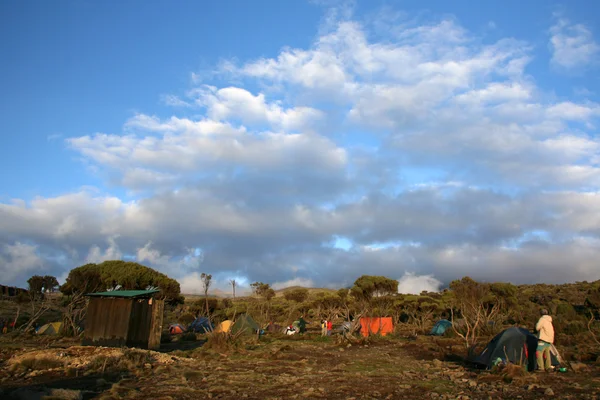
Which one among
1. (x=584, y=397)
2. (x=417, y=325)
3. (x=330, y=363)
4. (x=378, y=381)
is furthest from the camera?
(x=417, y=325)

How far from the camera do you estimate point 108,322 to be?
22234 millimetres

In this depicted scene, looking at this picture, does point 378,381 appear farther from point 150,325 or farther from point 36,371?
point 150,325

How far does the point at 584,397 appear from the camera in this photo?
952 cm

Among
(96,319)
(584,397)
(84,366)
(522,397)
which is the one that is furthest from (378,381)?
(96,319)

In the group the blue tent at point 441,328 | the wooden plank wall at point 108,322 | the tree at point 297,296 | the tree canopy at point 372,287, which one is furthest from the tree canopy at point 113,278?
the blue tent at point 441,328

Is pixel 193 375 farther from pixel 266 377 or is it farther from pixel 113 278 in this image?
pixel 113 278

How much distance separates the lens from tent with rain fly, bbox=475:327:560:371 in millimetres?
14000

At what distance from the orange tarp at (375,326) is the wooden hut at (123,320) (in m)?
16.5

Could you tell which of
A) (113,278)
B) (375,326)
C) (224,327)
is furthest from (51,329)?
(375,326)

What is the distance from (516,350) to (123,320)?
58.9ft

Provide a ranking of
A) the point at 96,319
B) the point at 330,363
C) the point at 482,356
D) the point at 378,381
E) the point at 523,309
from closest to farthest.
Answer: the point at 378,381 < the point at 482,356 < the point at 330,363 < the point at 96,319 < the point at 523,309

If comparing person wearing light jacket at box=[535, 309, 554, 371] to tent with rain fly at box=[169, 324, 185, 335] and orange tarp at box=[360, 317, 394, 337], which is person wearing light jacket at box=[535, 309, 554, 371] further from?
tent with rain fly at box=[169, 324, 185, 335]

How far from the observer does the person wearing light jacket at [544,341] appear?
13.4 metres

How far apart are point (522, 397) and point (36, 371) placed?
14628 millimetres
